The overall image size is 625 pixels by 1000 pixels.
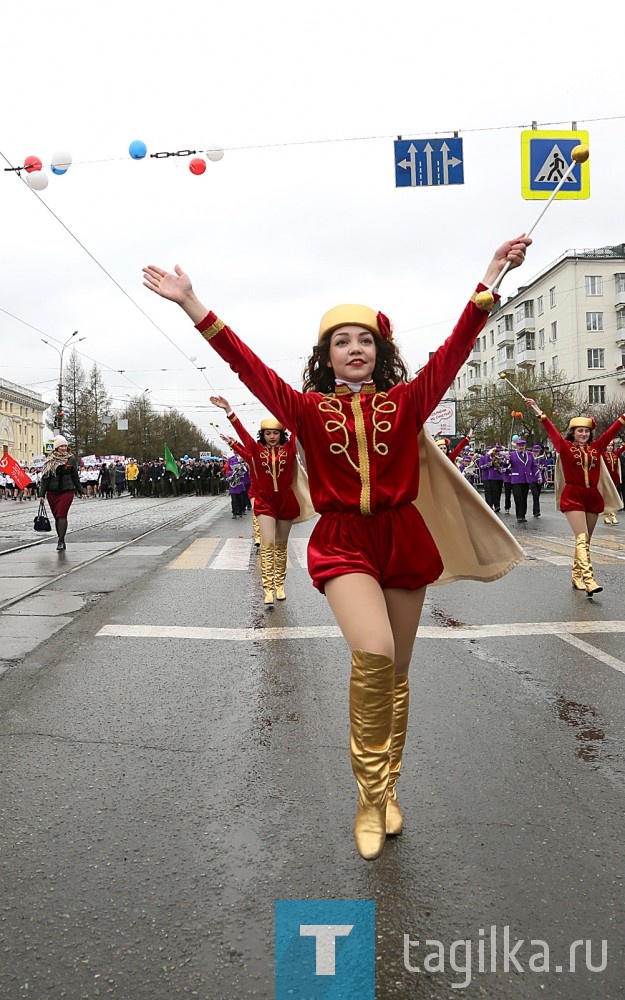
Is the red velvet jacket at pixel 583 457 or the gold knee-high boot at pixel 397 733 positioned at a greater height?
the red velvet jacket at pixel 583 457

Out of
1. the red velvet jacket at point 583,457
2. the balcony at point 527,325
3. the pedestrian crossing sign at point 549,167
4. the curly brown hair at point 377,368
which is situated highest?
the balcony at point 527,325

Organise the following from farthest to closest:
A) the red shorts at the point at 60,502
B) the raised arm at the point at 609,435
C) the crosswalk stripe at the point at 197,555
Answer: the red shorts at the point at 60,502 < the crosswalk stripe at the point at 197,555 < the raised arm at the point at 609,435

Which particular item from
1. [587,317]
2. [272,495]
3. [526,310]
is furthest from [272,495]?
[526,310]

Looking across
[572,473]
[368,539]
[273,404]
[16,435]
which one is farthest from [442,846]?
[16,435]

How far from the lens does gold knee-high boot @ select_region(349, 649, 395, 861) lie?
114 inches

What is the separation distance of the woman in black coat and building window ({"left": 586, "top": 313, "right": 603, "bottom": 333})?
5854 centimetres

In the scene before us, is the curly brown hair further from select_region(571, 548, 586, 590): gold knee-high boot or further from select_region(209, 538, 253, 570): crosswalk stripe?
select_region(209, 538, 253, 570): crosswalk stripe

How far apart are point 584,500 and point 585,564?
2.29ft

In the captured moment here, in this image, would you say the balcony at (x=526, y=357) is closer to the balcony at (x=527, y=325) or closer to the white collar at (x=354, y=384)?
the balcony at (x=527, y=325)

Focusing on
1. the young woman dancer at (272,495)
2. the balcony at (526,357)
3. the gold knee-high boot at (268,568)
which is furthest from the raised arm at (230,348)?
the balcony at (526,357)

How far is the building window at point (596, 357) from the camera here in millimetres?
65875

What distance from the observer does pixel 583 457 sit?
30.3 feet

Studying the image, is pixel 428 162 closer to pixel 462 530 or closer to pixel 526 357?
pixel 462 530

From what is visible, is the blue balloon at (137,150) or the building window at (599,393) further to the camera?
the building window at (599,393)
